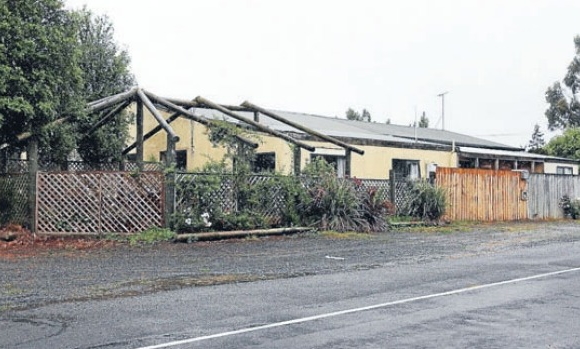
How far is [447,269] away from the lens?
36.8 ft

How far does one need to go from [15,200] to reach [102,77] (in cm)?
554

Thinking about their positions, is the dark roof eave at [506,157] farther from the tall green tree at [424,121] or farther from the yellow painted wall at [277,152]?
the tall green tree at [424,121]

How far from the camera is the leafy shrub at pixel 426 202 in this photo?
21.7 metres

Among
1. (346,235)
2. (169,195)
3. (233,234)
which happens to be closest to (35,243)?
(169,195)

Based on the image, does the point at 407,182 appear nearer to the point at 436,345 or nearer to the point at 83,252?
the point at 83,252

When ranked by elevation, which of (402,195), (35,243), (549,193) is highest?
(549,193)

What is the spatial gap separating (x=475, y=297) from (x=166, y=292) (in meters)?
3.83

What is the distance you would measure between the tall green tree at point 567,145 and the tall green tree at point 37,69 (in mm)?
35522

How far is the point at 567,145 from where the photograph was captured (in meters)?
44.4

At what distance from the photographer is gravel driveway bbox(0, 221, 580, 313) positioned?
9.10m

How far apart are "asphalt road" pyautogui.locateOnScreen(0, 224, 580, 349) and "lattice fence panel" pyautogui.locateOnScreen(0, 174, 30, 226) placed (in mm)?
8731

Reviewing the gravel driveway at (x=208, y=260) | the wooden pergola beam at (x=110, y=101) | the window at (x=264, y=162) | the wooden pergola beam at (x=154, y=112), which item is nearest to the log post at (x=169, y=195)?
the gravel driveway at (x=208, y=260)

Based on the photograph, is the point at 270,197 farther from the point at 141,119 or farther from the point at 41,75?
the point at 41,75

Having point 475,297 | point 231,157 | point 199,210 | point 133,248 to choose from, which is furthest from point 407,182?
point 475,297
